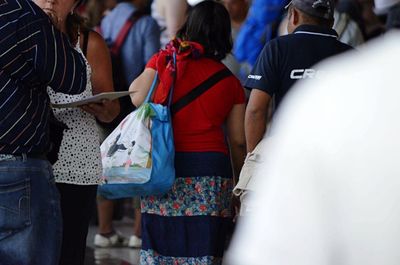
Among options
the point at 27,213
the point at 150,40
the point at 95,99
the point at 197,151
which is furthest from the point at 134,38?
the point at 27,213

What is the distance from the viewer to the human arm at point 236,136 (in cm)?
543

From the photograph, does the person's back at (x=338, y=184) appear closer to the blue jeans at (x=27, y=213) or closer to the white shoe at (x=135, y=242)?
the blue jeans at (x=27, y=213)

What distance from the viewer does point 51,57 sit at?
3.61m

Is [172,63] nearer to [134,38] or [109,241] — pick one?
[134,38]

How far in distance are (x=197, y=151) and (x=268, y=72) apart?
0.72 meters

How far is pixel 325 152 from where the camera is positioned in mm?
1659

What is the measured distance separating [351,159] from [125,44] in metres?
6.26

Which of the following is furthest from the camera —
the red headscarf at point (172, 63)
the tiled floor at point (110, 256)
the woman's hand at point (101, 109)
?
the tiled floor at point (110, 256)

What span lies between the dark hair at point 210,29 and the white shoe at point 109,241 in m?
3.06

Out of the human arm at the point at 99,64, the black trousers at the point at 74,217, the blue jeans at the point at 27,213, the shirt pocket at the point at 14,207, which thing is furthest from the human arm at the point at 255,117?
the shirt pocket at the point at 14,207

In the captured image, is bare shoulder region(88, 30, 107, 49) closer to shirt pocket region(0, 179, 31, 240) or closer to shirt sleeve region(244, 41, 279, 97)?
shirt sleeve region(244, 41, 279, 97)

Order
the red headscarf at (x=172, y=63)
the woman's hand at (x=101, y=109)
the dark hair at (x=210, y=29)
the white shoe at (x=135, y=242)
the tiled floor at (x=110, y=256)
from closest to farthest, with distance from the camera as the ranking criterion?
the woman's hand at (x=101, y=109) → the red headscarf at (x=172, y=63) → the dark hair at (x=210, y=29) → the tiled floor at (x=110, y=256) → the white shoe at (x=135, y=242)

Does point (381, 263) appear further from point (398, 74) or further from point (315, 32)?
point (315, 32)

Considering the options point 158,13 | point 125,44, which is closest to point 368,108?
point 125,44
